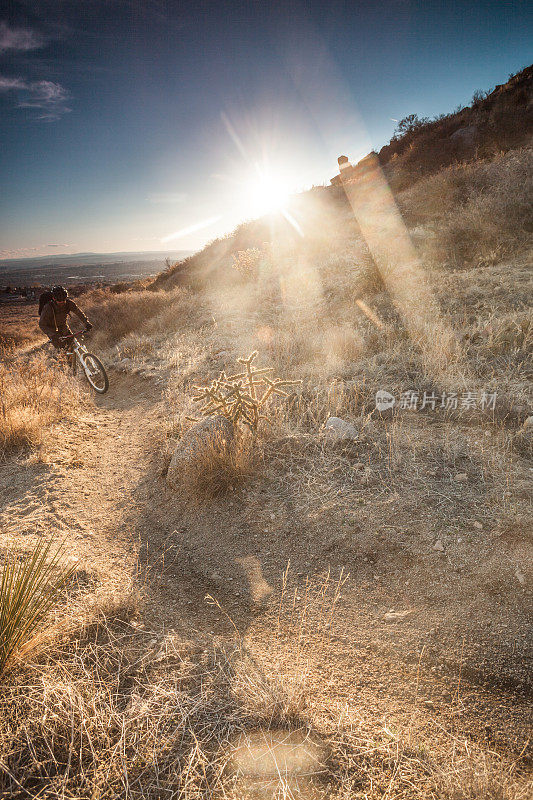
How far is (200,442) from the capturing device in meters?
4.19

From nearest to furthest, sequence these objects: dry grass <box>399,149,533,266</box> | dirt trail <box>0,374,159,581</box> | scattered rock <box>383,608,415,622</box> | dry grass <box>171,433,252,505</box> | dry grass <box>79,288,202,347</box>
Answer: scattered rock <box>383,608,415,622</box>, dirt trail <box>0,374,159,581</box>, dry grass <box>171,433,252,505</box>, dry grass <box>399,149,533,266</box>, dry grass <box>79,288,202,347</box>

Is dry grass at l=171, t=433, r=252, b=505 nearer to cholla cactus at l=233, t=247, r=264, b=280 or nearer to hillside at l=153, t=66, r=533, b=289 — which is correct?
cholla cactus at l=233, t=247, r=264, b=280

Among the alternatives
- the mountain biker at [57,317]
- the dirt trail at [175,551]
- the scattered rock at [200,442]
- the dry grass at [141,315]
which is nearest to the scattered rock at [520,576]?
the dirt trail at [175,551]

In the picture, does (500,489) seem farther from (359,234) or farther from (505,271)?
(359,234)

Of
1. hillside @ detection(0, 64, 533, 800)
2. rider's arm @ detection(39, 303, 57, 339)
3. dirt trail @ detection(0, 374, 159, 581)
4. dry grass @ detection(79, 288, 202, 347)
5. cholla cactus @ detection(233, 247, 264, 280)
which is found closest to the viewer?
hillside @ detection(0, 64, 533, 800)

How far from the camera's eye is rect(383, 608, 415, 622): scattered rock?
98.0 inches

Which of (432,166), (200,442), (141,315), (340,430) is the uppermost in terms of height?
(432,166)

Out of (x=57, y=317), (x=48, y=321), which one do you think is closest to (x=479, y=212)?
(x=57, y=317)

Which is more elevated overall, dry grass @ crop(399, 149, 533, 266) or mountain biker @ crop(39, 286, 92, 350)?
dry grass @ crop(399, 149, 533, 266)

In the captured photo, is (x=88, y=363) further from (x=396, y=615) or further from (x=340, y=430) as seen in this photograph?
(x=396, y=615)

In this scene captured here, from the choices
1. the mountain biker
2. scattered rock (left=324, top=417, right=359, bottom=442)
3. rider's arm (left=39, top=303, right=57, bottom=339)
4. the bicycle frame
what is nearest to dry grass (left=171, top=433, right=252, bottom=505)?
scattered rock (left=324, top=417, right=359, bottom=442)

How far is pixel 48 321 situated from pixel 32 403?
2.71 m

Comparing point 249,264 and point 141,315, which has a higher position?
point 249,264

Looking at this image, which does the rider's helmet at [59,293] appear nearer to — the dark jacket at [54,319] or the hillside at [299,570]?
the dark jacket at [54,319]
